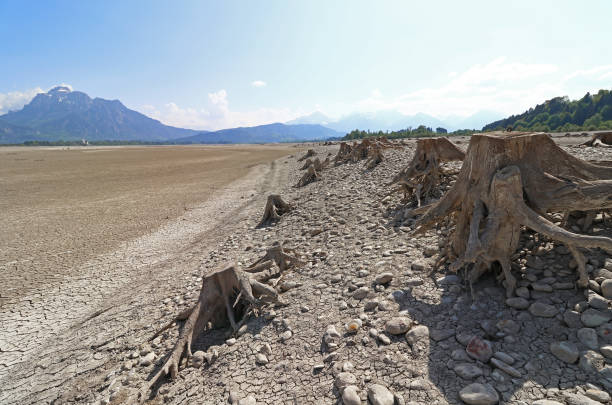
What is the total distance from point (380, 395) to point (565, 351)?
2.11 metres

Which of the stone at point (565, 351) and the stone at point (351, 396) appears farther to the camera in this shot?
the stone at point (351, 396)

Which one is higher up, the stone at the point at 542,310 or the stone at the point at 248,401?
the stone at the point at 542,310

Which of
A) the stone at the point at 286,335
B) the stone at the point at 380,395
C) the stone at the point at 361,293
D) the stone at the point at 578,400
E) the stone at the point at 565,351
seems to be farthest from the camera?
the stone at the point at 361,293

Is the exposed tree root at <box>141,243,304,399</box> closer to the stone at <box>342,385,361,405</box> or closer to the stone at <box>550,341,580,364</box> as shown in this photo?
the stone at <box>342,385,361,405</box>

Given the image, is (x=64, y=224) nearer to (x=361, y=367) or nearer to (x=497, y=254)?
(x=361, y=367)

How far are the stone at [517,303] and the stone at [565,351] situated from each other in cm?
62

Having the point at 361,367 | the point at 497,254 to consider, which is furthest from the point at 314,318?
the point at 497,254

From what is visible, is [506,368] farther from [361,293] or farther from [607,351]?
[361,293]

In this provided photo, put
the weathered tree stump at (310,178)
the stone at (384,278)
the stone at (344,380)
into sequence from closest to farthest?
the stone at (344,380) → the stone at (384,278) → the weathered tree stump at (310,178)

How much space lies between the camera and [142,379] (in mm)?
5113

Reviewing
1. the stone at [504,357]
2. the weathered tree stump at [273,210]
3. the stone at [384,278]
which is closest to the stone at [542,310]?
the stone at [504,357]

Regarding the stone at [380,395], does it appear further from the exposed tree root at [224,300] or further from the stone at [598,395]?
the exposed tree root at [224,300]

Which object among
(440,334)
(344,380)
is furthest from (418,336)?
(344,380)

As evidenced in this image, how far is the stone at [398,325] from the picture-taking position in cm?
400
